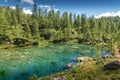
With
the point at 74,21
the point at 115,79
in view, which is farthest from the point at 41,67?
the point at 74,21

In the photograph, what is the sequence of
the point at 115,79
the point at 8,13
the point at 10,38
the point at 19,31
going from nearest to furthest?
the point at 115,79
the point at 10,38
the point at 19,31
the point at 8,13

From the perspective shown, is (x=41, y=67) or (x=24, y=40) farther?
(x=24, y=40)

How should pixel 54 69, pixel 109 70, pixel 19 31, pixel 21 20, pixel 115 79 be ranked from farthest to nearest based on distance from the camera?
pixel 21 20 < pixel 19 31 < pixel 54 69 < pixel 109 70 < pixel 115 79

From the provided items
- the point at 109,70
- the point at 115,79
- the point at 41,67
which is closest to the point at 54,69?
the point at 41,67

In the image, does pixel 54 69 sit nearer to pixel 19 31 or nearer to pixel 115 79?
pixel 115 79

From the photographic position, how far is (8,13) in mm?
156500

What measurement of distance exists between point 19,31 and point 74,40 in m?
37.5

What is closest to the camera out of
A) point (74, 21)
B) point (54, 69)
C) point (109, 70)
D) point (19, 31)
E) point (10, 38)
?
point (109, 70)

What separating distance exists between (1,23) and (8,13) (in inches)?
960

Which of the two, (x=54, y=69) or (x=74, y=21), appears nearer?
(x=54, y=69)

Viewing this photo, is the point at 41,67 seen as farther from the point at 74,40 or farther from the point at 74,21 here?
the point at 74,21

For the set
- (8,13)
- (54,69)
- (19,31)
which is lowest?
(54,69)

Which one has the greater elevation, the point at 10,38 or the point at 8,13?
the point at 8,13

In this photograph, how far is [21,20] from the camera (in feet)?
570
